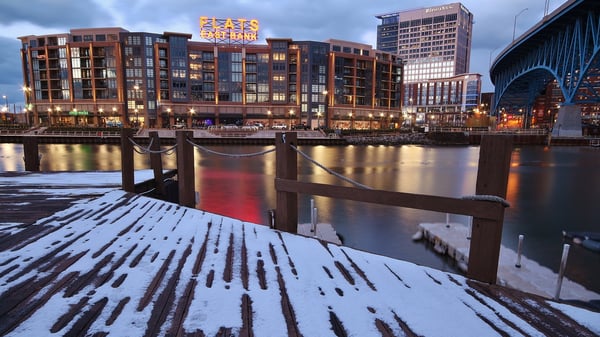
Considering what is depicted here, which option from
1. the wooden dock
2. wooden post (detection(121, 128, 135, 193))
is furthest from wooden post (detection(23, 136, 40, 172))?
the wooden dock

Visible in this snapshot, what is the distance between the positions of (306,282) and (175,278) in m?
1.41

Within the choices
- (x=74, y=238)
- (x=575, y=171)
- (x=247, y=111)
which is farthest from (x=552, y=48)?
(x=74, y=238)

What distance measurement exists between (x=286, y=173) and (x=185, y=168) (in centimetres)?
309

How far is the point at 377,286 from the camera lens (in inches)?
135

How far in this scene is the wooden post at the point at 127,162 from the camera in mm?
7935

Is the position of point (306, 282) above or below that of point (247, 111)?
below

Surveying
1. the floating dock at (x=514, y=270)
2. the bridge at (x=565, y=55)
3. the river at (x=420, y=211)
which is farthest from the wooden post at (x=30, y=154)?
the bridge at (x=565, y=55)

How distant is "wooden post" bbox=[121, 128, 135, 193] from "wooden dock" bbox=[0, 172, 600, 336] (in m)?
3.18

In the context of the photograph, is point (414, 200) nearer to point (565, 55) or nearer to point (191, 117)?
point (565, 55)

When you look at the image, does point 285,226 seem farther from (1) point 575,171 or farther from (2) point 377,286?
(1) point 575,171

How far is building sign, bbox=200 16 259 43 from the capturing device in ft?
287

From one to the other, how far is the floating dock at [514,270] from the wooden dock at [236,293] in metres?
4.07

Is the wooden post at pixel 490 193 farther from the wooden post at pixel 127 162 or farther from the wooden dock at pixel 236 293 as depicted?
the wooden post at pixel 127 162

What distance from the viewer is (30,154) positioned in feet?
38.3
